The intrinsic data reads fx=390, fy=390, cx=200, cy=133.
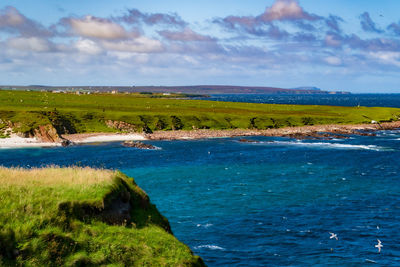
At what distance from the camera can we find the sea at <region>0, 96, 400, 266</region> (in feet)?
109

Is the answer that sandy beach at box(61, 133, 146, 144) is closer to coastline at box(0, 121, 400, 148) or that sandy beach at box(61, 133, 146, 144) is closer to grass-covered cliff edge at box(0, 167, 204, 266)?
coastline at box(0, 121, 400, 148)

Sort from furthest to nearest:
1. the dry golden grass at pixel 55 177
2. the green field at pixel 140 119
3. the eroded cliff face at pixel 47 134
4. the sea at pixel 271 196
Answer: the green field at pixel 140 119 → the eroded cliff face at pixel 47 134 → the sea at pixel 271 196 → the dry golden grass at pixel 55 177

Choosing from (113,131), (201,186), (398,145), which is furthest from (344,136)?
(201,186)

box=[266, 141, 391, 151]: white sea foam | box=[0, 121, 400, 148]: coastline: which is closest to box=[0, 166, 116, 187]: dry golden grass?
box=[266, 141, 391, 151]: white sea foam

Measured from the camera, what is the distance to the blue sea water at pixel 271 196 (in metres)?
33.3

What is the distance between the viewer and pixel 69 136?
4717 inches

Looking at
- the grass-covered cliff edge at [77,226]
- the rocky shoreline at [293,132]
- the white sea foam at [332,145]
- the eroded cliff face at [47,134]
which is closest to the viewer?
the grass-covered cliff edge at [77,226]

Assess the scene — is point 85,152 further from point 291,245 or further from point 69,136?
point 291,245

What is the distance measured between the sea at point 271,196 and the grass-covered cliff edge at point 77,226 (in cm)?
1244

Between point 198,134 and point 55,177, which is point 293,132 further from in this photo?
point 55,177

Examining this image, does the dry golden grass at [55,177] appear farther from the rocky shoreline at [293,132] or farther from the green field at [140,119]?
the rocky shoreline at [293,132]

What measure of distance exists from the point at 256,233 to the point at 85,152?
68.7m

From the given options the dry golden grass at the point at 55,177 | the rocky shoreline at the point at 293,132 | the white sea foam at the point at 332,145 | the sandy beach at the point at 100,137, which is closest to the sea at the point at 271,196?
the white sea foam at the point at 332,145

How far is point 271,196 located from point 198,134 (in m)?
82.7
